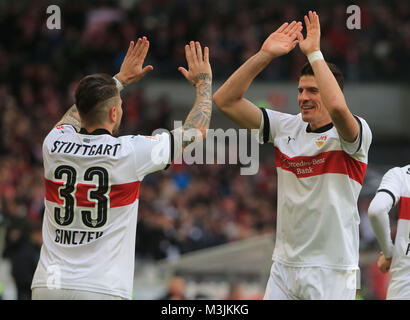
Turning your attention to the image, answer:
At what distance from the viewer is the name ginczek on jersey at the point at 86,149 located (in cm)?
512

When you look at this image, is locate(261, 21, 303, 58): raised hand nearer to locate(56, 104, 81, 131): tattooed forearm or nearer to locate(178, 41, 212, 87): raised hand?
locate(178, 41, 212, 87): raised hand

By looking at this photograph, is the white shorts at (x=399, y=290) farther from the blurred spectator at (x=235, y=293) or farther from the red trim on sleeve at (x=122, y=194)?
the blurred spectator at (x=235, y=293)

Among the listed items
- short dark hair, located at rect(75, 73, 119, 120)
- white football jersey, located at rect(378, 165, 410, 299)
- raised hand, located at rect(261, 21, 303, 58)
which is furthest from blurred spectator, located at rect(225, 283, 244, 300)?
short dark hair, located at rect(75, 73, 119, 120)

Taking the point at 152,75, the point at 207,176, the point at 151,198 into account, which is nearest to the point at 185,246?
the point at 151,198

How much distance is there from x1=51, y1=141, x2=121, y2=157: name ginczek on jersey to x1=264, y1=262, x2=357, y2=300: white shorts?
1.55 m

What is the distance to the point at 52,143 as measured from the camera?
5266mm

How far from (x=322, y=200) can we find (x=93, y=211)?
1596 millimetres

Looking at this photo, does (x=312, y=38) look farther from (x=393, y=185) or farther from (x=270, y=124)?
(x=393, y=185)

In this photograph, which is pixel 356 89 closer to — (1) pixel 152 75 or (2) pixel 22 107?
(1) pixel 152 75

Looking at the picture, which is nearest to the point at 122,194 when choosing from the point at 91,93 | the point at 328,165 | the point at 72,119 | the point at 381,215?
the point at 91,93

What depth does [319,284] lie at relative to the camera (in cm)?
539

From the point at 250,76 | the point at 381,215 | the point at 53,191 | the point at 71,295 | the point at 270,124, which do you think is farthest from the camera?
the point at 381,215

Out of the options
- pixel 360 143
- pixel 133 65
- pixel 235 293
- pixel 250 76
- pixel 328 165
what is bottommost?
pixel 235 293
